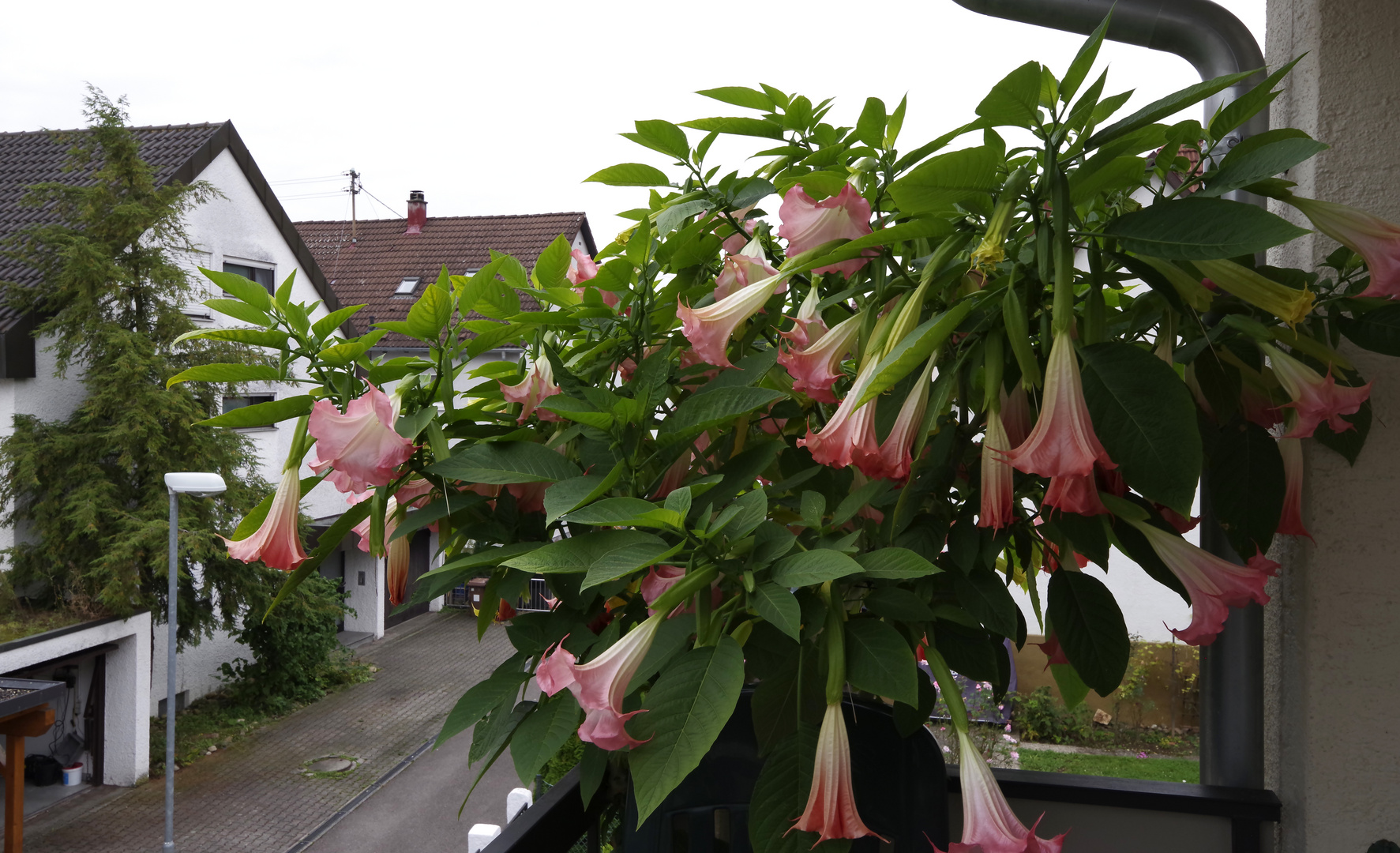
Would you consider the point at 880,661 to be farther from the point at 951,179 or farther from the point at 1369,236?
the point at 1369,236

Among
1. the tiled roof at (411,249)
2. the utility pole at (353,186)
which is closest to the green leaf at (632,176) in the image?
the tiled roof at (411,249)

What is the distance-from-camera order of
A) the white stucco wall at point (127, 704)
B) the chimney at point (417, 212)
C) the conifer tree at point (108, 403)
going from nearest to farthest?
the conifer tree at point (108, 403)
the white stucco wall at point (127, 704)
the chimney at point (417, 212)

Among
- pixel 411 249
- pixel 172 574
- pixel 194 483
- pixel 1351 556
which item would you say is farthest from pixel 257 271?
pixel 1351 556

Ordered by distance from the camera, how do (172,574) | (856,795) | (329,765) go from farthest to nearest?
(329,765) → (172,574) → (856,795)

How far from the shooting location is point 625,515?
1.33 ft

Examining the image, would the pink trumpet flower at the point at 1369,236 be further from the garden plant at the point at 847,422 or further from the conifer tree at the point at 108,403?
the conifer tree at the point at 108,403

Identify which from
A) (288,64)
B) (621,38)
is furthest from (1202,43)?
(288,64)

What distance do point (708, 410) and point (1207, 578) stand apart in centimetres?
27

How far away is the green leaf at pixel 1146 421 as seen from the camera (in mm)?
349

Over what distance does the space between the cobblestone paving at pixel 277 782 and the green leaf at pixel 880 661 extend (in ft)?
18.7

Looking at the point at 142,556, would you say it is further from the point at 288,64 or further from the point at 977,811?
the point at 288,64

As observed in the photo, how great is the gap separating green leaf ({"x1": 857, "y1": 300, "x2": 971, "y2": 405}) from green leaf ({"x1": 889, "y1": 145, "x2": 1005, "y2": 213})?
0.06m

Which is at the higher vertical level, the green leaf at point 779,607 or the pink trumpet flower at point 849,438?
the pink trumpet flower at point 849,438

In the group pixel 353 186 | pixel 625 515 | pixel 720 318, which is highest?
pixel 353 186
